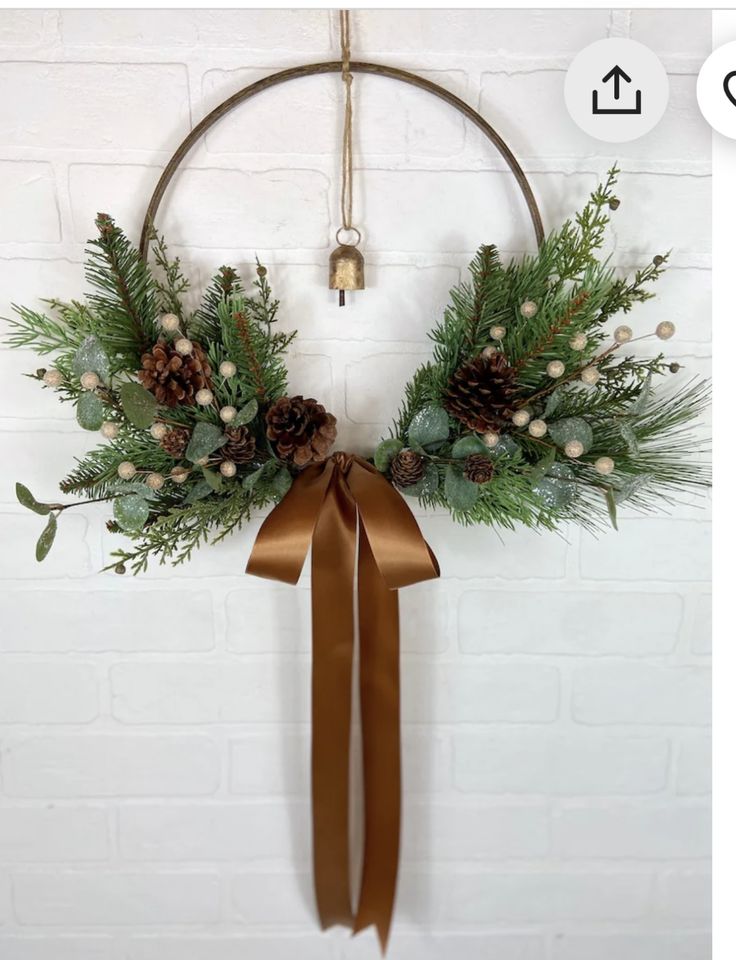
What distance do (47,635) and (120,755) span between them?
6.2 inches

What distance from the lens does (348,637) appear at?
2.53 feet

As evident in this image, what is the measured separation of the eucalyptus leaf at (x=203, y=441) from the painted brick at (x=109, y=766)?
35cm

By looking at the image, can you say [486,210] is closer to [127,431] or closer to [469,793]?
[127,431]

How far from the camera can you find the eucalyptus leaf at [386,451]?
704 millimetres

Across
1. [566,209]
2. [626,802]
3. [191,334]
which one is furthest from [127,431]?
[626,802]

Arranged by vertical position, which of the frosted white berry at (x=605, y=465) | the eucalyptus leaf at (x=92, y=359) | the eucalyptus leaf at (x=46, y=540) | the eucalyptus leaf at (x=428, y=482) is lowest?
the eucalyptus leaf at (x=46, y=540)

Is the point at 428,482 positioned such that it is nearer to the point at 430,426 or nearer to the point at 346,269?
the point at 430,426

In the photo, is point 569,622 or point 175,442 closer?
point 175,442

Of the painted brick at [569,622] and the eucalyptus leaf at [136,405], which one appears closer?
the eucalyptus leaf at [136,405]

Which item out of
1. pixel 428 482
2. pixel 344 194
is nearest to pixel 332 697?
pixel 428 482

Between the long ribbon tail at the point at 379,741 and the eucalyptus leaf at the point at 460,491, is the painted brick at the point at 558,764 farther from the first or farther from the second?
the eucalyptus leaf at the point at 460,491

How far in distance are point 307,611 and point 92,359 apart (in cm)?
34
